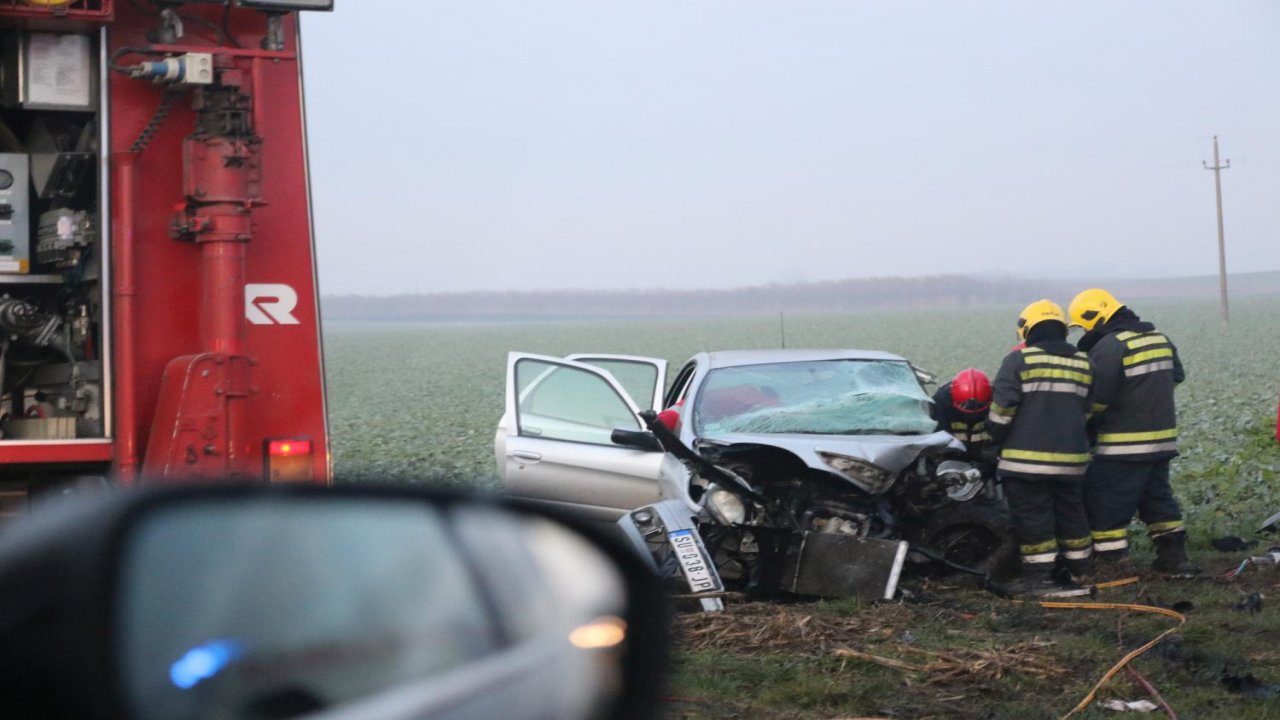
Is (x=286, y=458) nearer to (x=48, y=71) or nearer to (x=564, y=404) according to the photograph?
(x=48, y=71)

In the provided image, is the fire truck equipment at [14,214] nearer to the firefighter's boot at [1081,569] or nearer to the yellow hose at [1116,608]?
the yellow hose at [1116,608]

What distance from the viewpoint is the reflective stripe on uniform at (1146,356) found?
8570mm

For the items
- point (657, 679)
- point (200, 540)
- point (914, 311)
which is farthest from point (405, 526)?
point (914, 311)

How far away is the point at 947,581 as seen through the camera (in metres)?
8.32

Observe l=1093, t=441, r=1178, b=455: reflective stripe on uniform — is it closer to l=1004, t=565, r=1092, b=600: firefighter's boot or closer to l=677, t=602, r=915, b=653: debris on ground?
l=1004, t=565, r=1092, b=600: firefighter's boot

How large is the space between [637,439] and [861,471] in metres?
1.27

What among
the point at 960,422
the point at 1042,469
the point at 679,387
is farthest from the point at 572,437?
the point at 1042,469

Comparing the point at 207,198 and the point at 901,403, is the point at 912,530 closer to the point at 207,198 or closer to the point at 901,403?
the point at 901,403

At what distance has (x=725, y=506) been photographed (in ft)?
25.9

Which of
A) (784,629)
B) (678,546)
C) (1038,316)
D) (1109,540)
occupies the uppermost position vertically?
(1038,316)

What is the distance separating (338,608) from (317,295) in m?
4.68

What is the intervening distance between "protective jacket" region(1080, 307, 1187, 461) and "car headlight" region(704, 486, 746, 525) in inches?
93.1

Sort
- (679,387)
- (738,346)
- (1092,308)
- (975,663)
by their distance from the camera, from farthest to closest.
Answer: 1. (738,346)
2. (679,387)
3. (1092,308)
4. (975,663)

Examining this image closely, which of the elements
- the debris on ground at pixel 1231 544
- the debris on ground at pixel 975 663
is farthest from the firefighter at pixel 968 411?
the debris on ground at pixel 975 663
